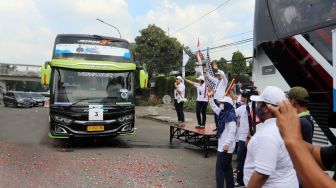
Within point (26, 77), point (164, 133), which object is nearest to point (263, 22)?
point (164, 133)

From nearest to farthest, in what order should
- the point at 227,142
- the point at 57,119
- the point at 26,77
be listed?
the point at 227,142 → the point at 57,119 → the point at 26,77

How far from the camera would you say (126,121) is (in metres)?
11.5

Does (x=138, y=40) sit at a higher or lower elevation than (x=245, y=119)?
higher

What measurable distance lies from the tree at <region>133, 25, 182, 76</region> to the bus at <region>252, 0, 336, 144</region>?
3522 centimetres

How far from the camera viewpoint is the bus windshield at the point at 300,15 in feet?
16.4

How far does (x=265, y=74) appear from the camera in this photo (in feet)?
19.1

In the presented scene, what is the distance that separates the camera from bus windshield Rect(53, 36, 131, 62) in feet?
38.0

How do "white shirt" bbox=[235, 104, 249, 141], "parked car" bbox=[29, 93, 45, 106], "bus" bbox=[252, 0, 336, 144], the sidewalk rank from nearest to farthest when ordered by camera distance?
"bus" bbox=[252, 0, 336, 144] < "white shirt" bbox=[235, 104, 249, 141] < the sidewalk < "parked car" bbox=[29, 93, 45, 106]

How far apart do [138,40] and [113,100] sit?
31.0m

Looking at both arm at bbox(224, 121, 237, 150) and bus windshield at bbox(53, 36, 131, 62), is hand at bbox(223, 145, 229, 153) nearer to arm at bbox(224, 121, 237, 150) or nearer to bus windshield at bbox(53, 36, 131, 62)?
arm at bbox(224, 121, 237, 150)

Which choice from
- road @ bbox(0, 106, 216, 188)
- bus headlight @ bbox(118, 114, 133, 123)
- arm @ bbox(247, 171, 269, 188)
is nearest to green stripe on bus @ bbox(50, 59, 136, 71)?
bus headlight @ bbox(118, 114, 133, 123)

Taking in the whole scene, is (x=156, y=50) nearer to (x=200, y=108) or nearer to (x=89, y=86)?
(x=200, y=108)

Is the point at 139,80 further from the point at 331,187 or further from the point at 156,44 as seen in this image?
the point at 156,44

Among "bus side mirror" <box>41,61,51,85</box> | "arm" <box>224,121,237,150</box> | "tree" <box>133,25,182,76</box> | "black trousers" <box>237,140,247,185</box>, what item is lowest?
"black trousers" <box>237,140,247,185</box>
